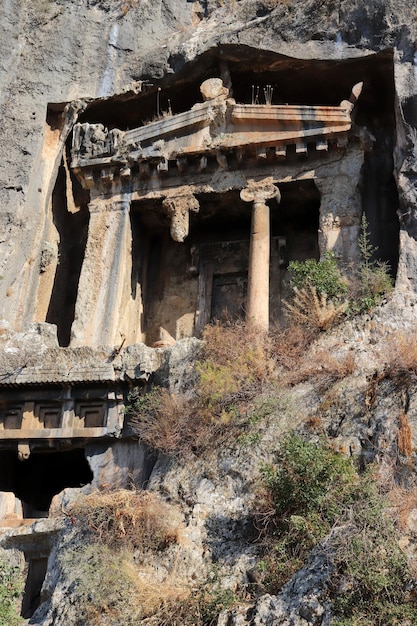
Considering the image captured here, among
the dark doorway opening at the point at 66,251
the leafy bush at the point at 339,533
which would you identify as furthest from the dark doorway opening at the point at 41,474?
the leafy bush at the point at 339,533

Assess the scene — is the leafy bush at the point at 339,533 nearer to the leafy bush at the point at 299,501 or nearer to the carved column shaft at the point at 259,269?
the leafy bush at the point at 299,501

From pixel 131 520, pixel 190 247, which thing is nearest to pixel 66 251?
pixel 190 247

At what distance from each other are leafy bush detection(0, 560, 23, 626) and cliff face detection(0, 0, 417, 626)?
311mm

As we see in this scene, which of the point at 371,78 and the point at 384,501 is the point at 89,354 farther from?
the point at 371,78

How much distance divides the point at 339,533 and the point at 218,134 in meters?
9.80

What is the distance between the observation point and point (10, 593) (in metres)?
9.62

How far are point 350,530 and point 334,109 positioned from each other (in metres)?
9.27

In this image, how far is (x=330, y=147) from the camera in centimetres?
1509

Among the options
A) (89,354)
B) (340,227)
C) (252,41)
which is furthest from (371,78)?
(89,354)

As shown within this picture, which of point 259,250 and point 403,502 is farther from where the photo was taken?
point 259,250

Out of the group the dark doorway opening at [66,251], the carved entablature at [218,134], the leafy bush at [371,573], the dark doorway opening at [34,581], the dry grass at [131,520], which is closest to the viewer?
the leafy bush at [371,573]

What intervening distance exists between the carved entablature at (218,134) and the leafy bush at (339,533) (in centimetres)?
759

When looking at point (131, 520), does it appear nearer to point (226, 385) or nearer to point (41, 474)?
point (226, 385)

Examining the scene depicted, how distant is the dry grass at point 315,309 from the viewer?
39.4 ft
